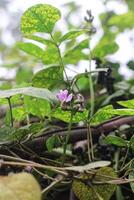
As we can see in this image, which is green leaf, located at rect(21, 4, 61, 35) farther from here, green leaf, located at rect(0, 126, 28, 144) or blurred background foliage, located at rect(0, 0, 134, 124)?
green leaf, located at rect(0, 126, 28, 144)

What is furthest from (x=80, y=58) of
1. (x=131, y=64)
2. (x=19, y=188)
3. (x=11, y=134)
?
(x=19, y=188)

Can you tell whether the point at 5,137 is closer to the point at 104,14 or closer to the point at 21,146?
the point at 21,146

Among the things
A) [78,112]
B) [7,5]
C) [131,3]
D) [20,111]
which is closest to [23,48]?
[20,111]

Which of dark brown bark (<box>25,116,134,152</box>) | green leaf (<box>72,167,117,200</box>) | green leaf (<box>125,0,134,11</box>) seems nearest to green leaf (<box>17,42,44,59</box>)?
dark brown bark (<box>25,116,134,152</box>)

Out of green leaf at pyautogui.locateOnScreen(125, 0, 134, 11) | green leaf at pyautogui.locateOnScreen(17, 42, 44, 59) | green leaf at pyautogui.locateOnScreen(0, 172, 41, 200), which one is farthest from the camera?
green leaf at pyautogui.locateOnScreen(125, 0, 134, 11)

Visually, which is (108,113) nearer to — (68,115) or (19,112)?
(68,115)

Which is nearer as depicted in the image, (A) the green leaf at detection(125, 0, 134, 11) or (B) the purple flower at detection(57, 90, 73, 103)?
(B) the purple flower at detection(57, 90, 73, 103)
